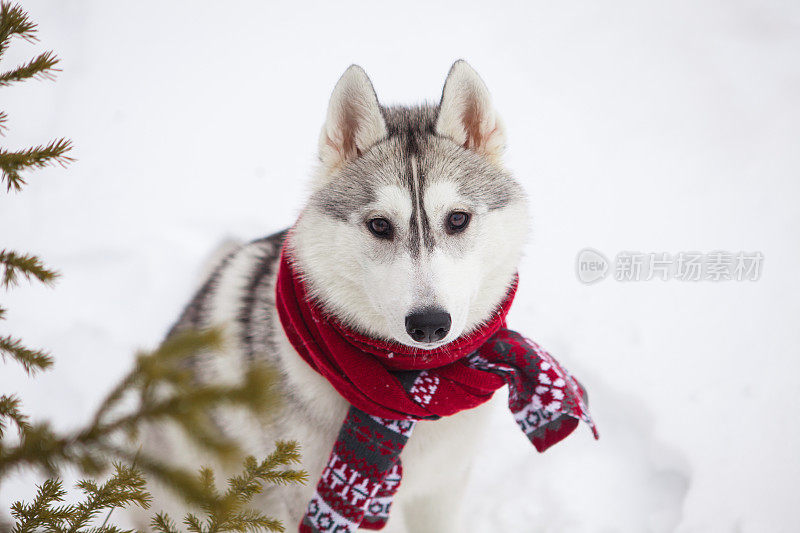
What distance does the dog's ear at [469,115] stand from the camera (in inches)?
70.4

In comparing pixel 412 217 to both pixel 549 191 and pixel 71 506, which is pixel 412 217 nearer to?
pixel 71 506

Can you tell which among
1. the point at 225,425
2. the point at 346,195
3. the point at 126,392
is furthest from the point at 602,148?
the point at 126,392

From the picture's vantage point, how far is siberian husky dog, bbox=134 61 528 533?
65.9 inches

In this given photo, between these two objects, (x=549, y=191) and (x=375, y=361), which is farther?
(x=549, y=191)

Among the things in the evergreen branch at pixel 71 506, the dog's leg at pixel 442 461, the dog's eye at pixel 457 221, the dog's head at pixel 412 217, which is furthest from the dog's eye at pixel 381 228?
the evergreen branch at pixel 71 506

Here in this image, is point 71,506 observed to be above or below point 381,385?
below

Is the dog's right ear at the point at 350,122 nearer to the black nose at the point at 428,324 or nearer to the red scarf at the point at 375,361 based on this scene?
the red scarf at the point at 375,361

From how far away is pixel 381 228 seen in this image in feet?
5.74

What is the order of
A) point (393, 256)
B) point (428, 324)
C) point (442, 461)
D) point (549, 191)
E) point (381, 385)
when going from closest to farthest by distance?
point (428, 324), point (393, 256), point (381, 385), point (442, 461), point (549, 191)

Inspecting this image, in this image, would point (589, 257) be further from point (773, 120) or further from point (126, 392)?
point (126, 392)

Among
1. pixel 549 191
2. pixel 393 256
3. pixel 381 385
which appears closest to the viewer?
pixel 393 256

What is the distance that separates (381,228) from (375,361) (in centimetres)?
45

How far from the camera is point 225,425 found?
2.14 meters

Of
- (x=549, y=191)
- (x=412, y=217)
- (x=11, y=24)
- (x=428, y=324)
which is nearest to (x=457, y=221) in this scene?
(x=412, y=217)
